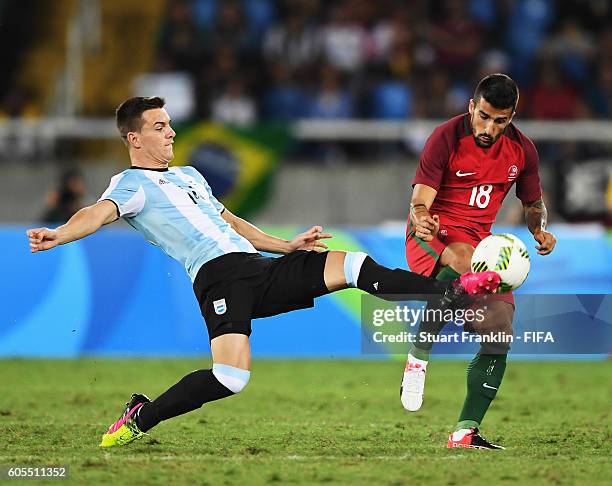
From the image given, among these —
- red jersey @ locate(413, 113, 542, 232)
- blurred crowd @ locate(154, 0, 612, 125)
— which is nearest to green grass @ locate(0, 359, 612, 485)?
red jersey @ locate(413, 113, 542, 232)

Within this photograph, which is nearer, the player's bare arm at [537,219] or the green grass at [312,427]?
the green grass at [312,427]

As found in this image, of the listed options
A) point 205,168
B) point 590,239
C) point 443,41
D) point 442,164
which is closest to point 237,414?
point 442,164

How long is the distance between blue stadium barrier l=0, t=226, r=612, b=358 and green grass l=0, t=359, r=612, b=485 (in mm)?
291

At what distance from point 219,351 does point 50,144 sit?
29.4 ft

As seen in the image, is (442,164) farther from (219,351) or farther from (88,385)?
(88,385)

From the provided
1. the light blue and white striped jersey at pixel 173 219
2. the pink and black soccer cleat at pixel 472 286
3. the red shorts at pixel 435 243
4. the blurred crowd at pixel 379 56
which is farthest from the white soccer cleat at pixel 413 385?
the blurred crowd at pixel 379 56

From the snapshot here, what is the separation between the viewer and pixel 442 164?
25.0ft

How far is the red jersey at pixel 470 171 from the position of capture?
25.1 ft

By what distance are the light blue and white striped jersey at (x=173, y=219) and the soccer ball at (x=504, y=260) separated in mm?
1375

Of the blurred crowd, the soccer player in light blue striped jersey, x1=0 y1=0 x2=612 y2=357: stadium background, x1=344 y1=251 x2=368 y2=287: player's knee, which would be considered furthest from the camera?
the blurred crowd

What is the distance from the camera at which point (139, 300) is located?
41.9ft

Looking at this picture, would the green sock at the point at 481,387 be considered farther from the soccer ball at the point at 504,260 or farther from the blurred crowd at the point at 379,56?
the blurred crowd at the point at 379,56

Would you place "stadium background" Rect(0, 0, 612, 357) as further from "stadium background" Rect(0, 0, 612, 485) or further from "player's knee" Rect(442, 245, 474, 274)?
"player's knee" Rect(442, 245, 474, 274)

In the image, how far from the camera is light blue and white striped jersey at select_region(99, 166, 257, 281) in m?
7.29
